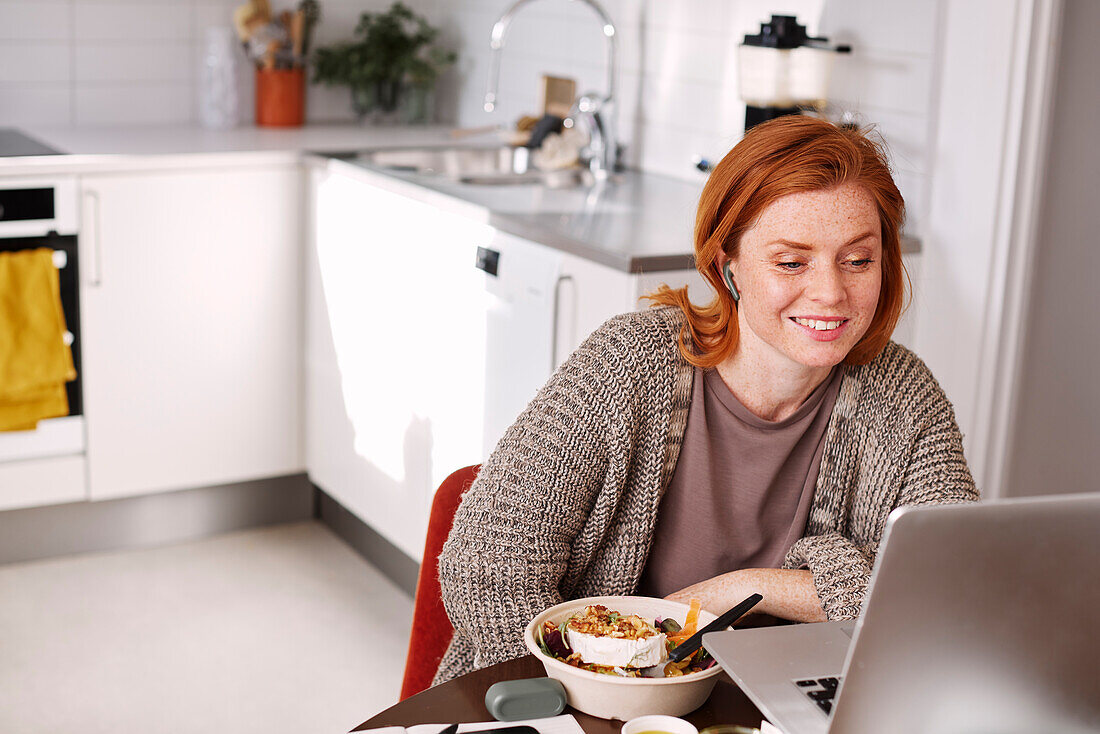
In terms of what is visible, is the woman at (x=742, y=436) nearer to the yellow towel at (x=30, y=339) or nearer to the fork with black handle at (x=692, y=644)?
the fork with black handle at (x=692, y=644)

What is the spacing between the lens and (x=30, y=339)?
2807 millimetres

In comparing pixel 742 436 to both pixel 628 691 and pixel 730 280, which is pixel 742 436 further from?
pixel 628 691

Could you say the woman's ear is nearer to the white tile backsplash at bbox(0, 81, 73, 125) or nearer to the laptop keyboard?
the laptop keyboard

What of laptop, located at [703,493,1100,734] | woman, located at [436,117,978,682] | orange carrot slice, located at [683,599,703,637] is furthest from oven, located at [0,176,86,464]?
laptop, located at [703,493,1100,734]

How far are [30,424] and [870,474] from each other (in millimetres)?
2102

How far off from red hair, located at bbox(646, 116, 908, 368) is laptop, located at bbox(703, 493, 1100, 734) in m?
0.55

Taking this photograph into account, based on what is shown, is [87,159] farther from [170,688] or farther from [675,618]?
[675,618]

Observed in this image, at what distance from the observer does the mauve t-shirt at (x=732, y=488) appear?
4.57ft

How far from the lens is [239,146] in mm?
3102

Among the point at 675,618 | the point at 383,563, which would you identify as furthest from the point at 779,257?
the point at 383,563

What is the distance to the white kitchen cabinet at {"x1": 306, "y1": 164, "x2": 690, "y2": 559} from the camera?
2.30m

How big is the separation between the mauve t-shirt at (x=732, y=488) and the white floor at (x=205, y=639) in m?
1.19

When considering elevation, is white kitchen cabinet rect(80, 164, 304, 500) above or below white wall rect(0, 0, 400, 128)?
below

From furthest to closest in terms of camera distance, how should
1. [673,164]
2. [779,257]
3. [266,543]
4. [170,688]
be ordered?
1. [266,543]
2. [673,164]
3. [170,688]
4. [779,257]
